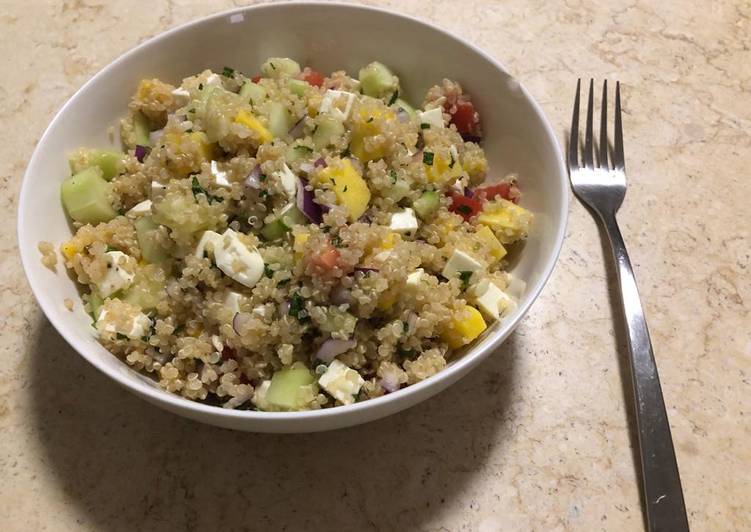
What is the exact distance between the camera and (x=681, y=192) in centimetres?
139

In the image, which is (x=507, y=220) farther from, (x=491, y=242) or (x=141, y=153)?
(x=141, y=153)

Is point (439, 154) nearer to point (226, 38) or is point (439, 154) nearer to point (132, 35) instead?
point (226, 38)

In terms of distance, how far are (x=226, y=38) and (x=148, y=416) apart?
2.29ft

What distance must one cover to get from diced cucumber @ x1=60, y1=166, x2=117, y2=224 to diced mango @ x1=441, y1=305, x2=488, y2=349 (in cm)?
60

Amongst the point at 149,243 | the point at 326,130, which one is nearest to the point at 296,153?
the point at 326,130

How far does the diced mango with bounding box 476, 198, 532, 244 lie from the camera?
1076 mm

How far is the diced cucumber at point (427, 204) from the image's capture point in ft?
3.49

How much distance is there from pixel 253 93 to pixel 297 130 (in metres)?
0.10

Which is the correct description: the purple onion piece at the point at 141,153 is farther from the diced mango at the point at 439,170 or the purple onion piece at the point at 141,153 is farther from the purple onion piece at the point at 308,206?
the diced mango at the point at 439,170

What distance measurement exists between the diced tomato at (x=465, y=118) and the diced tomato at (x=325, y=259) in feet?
1.42

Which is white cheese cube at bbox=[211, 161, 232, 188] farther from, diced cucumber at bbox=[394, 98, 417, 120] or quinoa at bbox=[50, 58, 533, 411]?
diced cucumber at bbox=[394, 98, 417, 120]

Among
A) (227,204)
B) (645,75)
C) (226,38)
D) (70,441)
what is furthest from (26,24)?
(645,75)

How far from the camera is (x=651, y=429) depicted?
1065 millimetres

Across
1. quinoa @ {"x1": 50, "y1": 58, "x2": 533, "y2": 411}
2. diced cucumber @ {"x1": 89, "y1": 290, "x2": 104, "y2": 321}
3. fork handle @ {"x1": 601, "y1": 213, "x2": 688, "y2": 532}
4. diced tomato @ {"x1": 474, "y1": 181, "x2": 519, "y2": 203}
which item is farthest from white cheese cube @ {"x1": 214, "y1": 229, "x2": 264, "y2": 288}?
fork handle @ {"x1": 601, "y1": 213, "x2": 688, "y2": 532}
